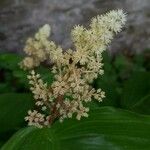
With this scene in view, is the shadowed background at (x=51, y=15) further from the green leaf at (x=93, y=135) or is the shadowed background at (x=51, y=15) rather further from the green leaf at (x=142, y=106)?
the green leaf at (x=93, y=135)

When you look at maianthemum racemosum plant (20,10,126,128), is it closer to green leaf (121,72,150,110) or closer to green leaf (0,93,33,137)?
green leaf (0,93,33,137)

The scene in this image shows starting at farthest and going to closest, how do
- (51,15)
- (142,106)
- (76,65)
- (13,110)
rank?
1. (51,15)
2. (142,106)
3. (13,110)
4. (76,65)

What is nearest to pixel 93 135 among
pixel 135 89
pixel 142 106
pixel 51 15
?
pixel 142 106

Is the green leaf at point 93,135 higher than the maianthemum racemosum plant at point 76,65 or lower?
lower

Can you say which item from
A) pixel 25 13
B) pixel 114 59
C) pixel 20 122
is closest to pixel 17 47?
pixel 25 13

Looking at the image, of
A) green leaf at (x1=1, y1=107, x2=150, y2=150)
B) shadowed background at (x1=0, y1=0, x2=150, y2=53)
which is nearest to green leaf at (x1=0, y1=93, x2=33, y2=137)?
green leaf at (x1=1, y1=107, x2=150, y2=150)

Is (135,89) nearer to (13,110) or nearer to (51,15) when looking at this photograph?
(13,110)

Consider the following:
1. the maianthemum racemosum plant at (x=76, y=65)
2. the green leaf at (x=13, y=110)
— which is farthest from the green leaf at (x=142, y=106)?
the maianthemum racemosum plant at (x=76, y=65)
